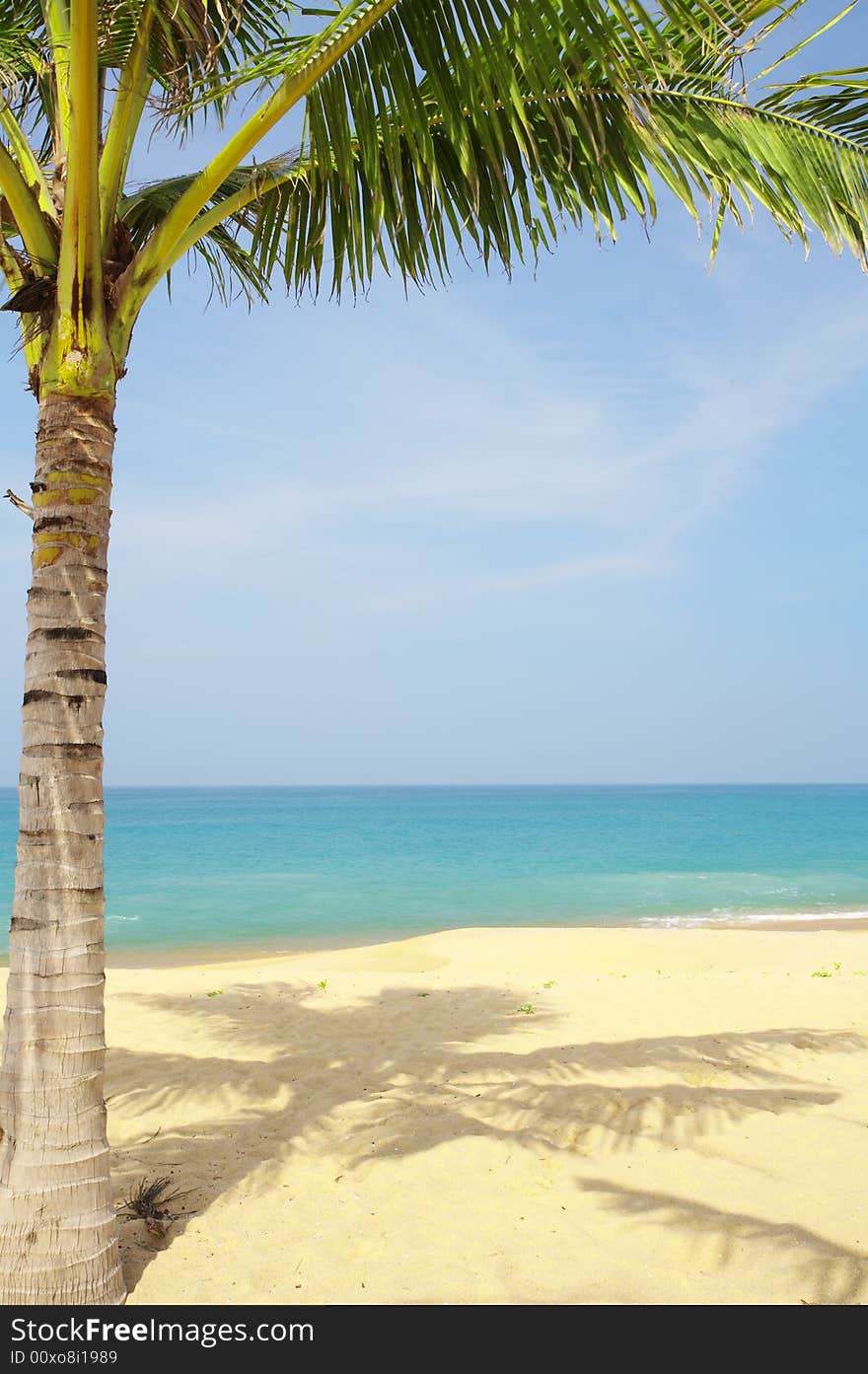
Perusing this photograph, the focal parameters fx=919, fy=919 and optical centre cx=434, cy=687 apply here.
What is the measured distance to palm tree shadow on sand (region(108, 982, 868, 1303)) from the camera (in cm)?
426

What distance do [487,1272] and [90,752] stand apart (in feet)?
8.56

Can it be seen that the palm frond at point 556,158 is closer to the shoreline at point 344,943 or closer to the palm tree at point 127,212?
the palm tree at point 127,212

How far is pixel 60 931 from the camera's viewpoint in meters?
3.43

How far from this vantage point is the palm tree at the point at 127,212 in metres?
3.38

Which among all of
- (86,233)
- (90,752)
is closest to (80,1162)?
(90,752)

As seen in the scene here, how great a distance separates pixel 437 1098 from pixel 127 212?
530 centimetres

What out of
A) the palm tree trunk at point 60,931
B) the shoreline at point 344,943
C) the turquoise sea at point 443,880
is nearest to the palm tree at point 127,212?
the palm tree trunk at point 60,931

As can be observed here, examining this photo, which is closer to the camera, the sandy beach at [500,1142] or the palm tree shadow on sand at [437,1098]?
the sandy beach at [500,1142]

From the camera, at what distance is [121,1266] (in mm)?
3580

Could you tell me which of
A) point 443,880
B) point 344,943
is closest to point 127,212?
point 344,943

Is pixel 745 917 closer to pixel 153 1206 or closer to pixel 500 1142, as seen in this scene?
pixel 500 1142

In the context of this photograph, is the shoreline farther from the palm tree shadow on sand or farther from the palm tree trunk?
the palm tree trunk

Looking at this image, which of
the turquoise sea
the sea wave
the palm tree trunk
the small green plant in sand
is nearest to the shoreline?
the sea wave
